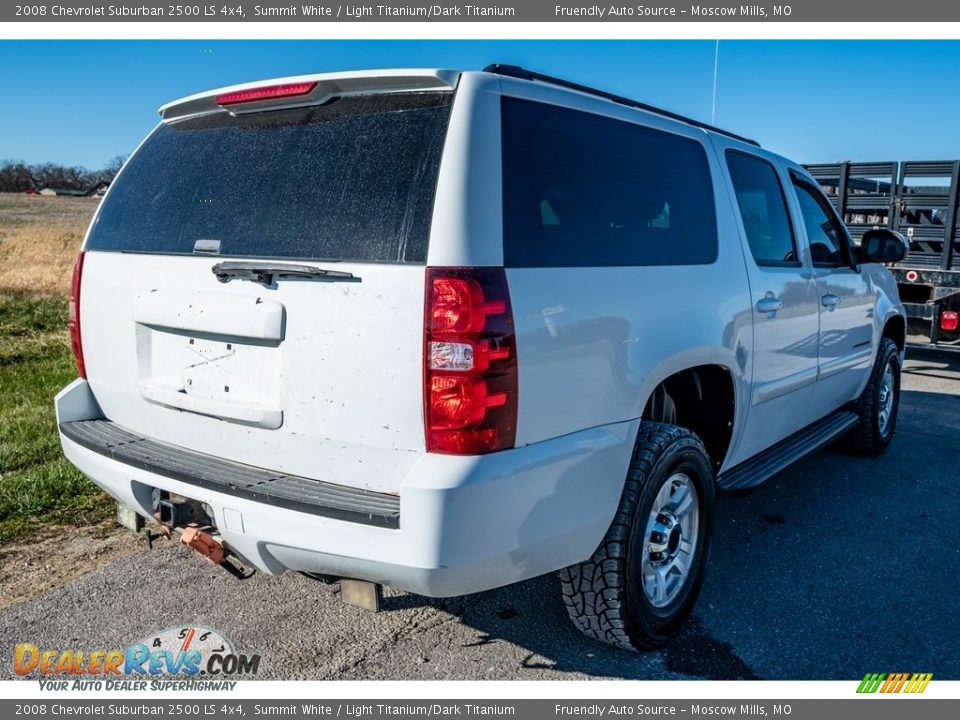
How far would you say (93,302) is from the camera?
3.13m

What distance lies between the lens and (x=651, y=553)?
3102 millimetres

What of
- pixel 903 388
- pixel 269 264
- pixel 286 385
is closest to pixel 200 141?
pixel 269 264

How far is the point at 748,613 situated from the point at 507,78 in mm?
2378

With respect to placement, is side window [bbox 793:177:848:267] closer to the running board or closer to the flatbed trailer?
the running board

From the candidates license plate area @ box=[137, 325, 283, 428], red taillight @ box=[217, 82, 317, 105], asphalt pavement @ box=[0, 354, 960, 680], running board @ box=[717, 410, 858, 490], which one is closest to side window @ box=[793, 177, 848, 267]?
running board @ box=[717, 410, 858, 490]

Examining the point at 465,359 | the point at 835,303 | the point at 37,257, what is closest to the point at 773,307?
the point at 835,303

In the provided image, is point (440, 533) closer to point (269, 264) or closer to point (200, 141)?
point (269, 264)

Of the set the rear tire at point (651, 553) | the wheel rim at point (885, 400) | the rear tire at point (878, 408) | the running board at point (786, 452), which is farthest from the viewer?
the wheel rim at point (885, 400)

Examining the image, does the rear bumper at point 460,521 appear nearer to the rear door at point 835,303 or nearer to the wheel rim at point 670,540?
the wheel rim at point 670,540

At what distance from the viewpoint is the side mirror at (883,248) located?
5254mm

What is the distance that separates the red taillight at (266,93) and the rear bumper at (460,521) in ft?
4.27

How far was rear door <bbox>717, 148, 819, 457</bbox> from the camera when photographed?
3766 millimetres

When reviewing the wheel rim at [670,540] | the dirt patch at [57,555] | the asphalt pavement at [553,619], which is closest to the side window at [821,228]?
the asphalt pavement at [553,619]

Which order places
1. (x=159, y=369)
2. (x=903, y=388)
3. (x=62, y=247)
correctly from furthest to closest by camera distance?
1. (x=62, y=247)
2. (x=903, y=388)
3. (x=159, y=369)
